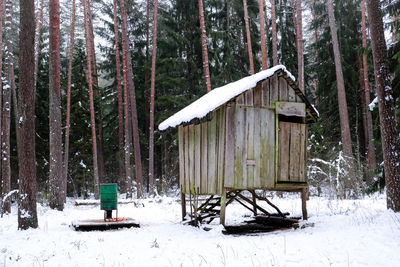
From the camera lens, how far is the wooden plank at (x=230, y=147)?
984 cm

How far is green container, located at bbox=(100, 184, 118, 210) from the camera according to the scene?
1116 cm

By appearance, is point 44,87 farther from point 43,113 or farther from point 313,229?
point 313,229

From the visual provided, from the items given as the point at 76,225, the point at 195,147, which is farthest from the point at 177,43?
the point at 76,225

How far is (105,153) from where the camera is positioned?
31656 mm

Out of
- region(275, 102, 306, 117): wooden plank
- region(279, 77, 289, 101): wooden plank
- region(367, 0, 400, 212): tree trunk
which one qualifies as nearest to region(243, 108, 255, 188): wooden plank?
region(275, 102, 306, 117): wooden plank

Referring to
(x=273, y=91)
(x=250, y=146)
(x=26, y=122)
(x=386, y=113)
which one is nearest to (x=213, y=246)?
(x=250, y=146)

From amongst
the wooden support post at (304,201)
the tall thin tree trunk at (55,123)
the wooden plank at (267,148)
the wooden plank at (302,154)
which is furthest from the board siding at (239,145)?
the tall thin tree trunk at (55,123)

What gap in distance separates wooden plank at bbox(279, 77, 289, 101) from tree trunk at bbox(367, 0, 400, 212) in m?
2.37

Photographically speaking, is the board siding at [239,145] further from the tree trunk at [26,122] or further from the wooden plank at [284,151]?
the tree trunk at [26,122]

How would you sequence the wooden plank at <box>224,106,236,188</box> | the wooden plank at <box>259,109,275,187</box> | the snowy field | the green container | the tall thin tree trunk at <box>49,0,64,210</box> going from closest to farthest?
the snowy field, the wooden plank at <box>224,106,236,188</box>, the wooden plank at <box>259,109,275,187</box>, the green container, the tall thin tree trunk at <box>49,0,64,210</box>

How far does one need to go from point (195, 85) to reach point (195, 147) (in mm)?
15962

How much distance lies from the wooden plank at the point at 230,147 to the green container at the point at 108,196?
3536mm

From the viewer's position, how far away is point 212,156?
1044cm

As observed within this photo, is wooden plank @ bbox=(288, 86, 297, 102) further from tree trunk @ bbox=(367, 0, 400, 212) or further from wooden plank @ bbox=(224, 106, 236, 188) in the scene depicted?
tree trunk @ bbox=(367, 0, 400, 212)
